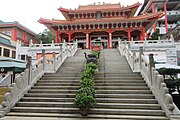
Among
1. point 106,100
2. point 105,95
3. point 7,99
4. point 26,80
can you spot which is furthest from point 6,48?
point 106,100

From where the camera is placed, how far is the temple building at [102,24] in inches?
858

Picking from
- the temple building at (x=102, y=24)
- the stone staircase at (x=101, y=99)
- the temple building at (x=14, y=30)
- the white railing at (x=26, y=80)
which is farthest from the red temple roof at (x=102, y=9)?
A: the stone staircase at (x=101, y=99)

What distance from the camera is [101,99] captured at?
256 inches

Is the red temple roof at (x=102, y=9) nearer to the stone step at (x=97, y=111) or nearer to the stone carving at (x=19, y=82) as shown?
the stone carving at (x=19, y=82)

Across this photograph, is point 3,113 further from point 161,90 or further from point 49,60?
point 161,90

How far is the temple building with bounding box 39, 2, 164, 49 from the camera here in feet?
71.5

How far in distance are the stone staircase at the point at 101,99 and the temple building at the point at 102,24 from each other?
14.3 metres

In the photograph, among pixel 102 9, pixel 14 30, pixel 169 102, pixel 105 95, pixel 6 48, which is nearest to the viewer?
pixel 169 102

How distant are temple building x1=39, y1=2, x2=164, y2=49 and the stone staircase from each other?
1433 centimetres

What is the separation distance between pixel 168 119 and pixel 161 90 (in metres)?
1.00

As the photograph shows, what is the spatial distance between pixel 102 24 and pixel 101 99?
55.8ft

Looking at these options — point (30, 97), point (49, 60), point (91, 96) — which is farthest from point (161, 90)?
point (49, 60)

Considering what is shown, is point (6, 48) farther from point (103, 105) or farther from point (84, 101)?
point (84, 101)

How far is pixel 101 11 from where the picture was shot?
945 inches
